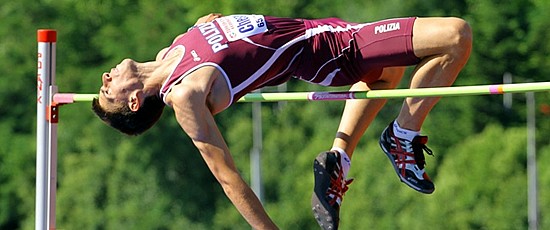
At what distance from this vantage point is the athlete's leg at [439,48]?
20.0 ft

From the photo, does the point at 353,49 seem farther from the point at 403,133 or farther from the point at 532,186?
the point at 532,186

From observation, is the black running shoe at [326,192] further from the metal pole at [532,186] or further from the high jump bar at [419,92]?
the metal pole at [532,186]

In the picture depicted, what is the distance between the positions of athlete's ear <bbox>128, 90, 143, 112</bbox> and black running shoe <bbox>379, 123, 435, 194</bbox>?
1.07 metres

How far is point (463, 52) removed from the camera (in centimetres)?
617

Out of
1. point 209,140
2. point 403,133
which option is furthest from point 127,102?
point 403,133

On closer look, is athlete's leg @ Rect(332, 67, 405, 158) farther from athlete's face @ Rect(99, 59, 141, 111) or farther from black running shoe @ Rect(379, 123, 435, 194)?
athlete's face @ Rect(99, 59, 141, 111)

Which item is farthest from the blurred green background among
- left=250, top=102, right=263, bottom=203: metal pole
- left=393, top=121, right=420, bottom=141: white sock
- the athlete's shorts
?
the athlete's shorts

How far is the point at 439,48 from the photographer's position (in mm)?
6148

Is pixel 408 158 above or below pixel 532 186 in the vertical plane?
above

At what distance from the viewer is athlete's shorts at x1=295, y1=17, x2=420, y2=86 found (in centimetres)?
618

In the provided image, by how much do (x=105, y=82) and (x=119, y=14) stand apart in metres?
19.7

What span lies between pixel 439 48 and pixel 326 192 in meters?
0.88

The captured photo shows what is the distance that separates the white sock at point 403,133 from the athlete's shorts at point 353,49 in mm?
265

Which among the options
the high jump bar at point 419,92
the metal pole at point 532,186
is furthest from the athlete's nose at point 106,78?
the metal pole at point 532,186
